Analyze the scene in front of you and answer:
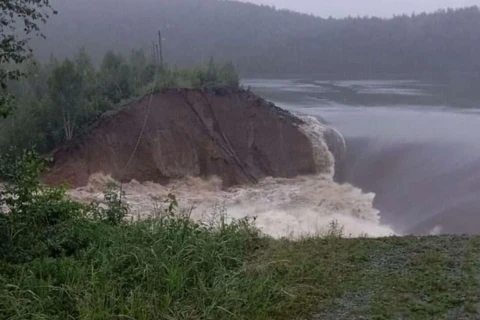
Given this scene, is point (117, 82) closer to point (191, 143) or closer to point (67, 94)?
point (67, 94)

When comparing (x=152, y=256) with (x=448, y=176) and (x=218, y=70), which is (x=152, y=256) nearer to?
(x=448, y=176)

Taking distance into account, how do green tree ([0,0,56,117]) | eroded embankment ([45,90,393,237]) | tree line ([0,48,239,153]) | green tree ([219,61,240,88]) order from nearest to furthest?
green tree ([0,0,56,117]) → eroded embankment ([45,90,393,237]) → tree line ([0,48,239,153]) → green tree ([219,61,240,88])

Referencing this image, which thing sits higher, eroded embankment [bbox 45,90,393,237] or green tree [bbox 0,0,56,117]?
green tree [bbox 0,0,56,117]

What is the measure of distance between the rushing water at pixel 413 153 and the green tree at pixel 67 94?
27.3 feet

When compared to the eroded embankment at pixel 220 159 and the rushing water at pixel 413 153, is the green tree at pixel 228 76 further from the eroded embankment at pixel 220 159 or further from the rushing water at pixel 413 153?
the rushing water at pixel 413 153

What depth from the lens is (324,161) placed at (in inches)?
780

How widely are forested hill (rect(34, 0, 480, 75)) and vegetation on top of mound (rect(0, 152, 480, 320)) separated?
33988mm

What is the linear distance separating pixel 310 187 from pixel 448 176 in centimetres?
370

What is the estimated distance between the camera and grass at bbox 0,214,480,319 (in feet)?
14.0

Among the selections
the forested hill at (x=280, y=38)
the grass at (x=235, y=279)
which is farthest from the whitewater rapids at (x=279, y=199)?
the forested hill at (x=280, y=38)

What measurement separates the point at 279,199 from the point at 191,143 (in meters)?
4.51

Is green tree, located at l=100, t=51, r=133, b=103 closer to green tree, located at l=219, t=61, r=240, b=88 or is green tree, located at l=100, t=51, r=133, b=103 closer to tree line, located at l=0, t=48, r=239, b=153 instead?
tree line, located at l=0, t=48, r=239, b=153

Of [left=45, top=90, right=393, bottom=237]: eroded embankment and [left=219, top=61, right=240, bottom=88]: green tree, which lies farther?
[left=219, top=61, right=240, bottom=88]: green tree

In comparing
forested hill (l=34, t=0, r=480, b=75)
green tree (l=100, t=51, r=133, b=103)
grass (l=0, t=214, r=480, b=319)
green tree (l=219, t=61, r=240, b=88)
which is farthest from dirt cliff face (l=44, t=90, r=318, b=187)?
forested hill (l=34, t=0, r=480, b=75)
